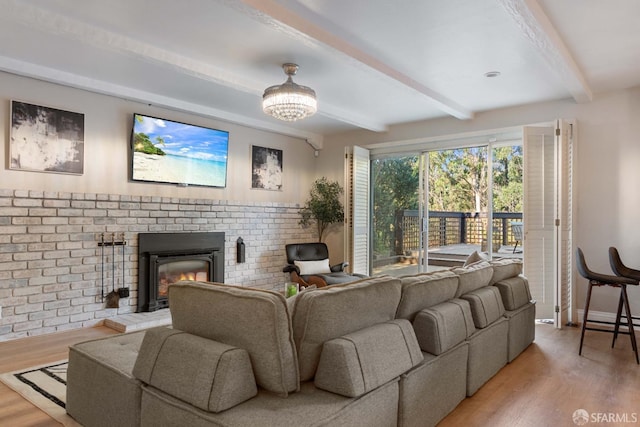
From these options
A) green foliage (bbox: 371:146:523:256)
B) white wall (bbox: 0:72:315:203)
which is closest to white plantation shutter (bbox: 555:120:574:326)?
green foliage (bbox: 371:146:523:256)

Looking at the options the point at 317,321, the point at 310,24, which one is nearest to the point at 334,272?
the point at 310,24

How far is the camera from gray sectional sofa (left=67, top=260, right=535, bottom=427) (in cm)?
151

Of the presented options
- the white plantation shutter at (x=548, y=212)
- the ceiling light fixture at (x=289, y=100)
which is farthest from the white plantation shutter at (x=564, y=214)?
the ceiling light fixture at (x=289, y=100)

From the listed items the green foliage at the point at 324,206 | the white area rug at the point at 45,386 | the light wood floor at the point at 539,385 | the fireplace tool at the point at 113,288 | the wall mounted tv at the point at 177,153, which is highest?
the wall mounted tv at the point at 177,153

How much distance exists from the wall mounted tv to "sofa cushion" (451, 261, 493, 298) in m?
3.51

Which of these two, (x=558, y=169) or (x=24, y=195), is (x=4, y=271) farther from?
(x=558, y=169)

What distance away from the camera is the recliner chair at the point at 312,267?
5.02m

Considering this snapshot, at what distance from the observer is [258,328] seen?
5.10 ft

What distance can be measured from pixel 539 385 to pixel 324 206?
13.6 feet

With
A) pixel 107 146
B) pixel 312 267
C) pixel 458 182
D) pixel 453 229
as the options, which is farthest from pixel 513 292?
pixel 458 182

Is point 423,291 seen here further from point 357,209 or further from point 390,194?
point 390,194

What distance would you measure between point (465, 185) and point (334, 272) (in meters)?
3.70

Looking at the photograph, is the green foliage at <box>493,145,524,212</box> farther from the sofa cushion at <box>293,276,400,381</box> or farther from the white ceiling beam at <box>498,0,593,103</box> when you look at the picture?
the sofa cushion at <box>293,276,400,381</box>

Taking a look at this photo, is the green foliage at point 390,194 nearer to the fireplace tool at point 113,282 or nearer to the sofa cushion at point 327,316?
the fireplace tool at point 113,282
